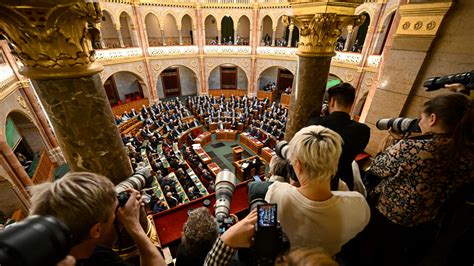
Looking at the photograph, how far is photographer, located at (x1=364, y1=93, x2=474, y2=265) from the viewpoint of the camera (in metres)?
1.49

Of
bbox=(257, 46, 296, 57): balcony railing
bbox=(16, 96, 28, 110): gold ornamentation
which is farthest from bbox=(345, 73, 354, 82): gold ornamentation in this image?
bbox=(16, 96, 28, 110): gold ornamentation

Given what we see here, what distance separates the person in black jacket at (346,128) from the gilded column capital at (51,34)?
1970 mm

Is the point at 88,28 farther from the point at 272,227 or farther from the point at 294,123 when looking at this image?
the point at 294,123

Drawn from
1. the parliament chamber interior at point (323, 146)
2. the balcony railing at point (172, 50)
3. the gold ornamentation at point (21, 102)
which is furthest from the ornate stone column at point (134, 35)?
the parliament chamber interior at point (323, 146)

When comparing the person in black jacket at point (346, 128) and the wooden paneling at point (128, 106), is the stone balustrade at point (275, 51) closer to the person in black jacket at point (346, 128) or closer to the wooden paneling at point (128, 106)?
the wooden paneling at point (128, 106)

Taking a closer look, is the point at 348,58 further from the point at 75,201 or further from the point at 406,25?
the point at 75,201

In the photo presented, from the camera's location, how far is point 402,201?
1758 millimetres

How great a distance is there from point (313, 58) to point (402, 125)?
1.18 m

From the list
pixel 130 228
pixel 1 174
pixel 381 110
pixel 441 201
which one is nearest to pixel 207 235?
pixel 130 228

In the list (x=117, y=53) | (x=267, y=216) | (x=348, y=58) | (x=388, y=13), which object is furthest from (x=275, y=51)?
(x=267, y=216)

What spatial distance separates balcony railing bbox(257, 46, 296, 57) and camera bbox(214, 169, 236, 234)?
14.7 meters

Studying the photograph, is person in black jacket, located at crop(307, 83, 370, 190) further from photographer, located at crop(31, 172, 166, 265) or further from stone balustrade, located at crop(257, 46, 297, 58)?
stone balustrade, located at crop(257, 46, 297, 58)

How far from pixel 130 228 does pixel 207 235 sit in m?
0.62

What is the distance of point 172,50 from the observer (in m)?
15.0
